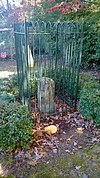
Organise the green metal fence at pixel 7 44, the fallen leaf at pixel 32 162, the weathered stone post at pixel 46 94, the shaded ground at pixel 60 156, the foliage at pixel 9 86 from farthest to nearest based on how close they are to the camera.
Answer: the green metal fence at pixel 7 44 → the foliage at pixel 9 86 → the weathered stone post at pixel 46 94 → the fallen leaf at pixel 32 162 → the shaded ground at pixel 60 156

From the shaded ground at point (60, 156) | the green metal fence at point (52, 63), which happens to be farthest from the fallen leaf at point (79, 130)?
the green metal fence at point (52, 63)

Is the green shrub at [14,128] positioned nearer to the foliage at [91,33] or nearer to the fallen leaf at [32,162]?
the fallen leaf at [32,162]

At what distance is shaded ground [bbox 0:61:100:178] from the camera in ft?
8.12

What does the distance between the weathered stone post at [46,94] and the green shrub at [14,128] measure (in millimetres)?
1050

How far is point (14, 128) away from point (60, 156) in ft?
2.63

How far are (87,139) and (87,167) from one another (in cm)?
65

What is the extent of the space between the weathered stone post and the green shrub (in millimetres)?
1050

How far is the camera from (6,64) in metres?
8.59

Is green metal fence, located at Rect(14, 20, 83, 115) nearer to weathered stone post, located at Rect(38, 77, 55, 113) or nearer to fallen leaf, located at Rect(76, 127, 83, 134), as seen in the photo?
weathered stone post, located at Rect(38, 77, 55, 113)

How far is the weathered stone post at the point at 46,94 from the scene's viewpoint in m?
3.82

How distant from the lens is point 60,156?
2775mm

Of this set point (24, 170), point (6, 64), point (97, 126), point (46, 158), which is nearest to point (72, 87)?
point (97, 126)

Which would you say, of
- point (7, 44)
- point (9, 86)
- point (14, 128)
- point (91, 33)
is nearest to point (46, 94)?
point (14, 128)

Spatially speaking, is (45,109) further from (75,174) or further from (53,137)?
(75,174)
